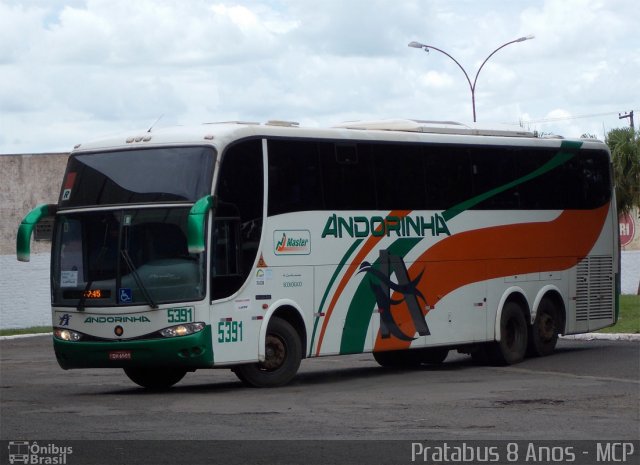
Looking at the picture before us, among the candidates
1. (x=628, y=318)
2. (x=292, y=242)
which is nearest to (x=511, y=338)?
(x=292, y=242)

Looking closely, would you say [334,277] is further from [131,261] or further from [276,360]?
[131,261]

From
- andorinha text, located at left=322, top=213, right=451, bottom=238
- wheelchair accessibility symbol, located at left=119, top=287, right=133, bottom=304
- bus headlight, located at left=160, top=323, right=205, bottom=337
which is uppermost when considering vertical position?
andorinha text, located at left=322, top=213, right=451, bottom=238

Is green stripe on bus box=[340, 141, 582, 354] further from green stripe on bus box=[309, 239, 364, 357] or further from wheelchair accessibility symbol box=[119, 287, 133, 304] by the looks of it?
wheelchair accessibility symbol box=[119, 287, 133, 304]

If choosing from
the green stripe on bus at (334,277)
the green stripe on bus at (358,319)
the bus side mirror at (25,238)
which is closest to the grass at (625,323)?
the green stripe on bus at (358,319)

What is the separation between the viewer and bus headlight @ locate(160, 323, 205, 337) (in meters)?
16.4

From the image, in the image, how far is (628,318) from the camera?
3167 centimetres

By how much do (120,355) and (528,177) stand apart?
27.9 ft

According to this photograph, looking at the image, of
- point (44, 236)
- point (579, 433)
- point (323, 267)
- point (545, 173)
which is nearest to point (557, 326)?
point (545, 173)

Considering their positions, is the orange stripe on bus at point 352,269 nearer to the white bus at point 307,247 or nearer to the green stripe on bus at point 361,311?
the white bus at point 307,247

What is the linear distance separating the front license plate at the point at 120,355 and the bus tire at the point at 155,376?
1255 mm

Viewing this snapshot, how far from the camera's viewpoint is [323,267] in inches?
726

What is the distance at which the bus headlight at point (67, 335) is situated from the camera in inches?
671

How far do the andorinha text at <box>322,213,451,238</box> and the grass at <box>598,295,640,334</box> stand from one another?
9682mm

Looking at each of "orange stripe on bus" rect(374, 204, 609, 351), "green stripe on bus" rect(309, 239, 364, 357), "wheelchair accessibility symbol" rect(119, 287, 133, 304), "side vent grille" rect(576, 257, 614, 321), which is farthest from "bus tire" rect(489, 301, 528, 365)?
"wheelchair accessibility symbol" rect(119, 287, 133, 304)
